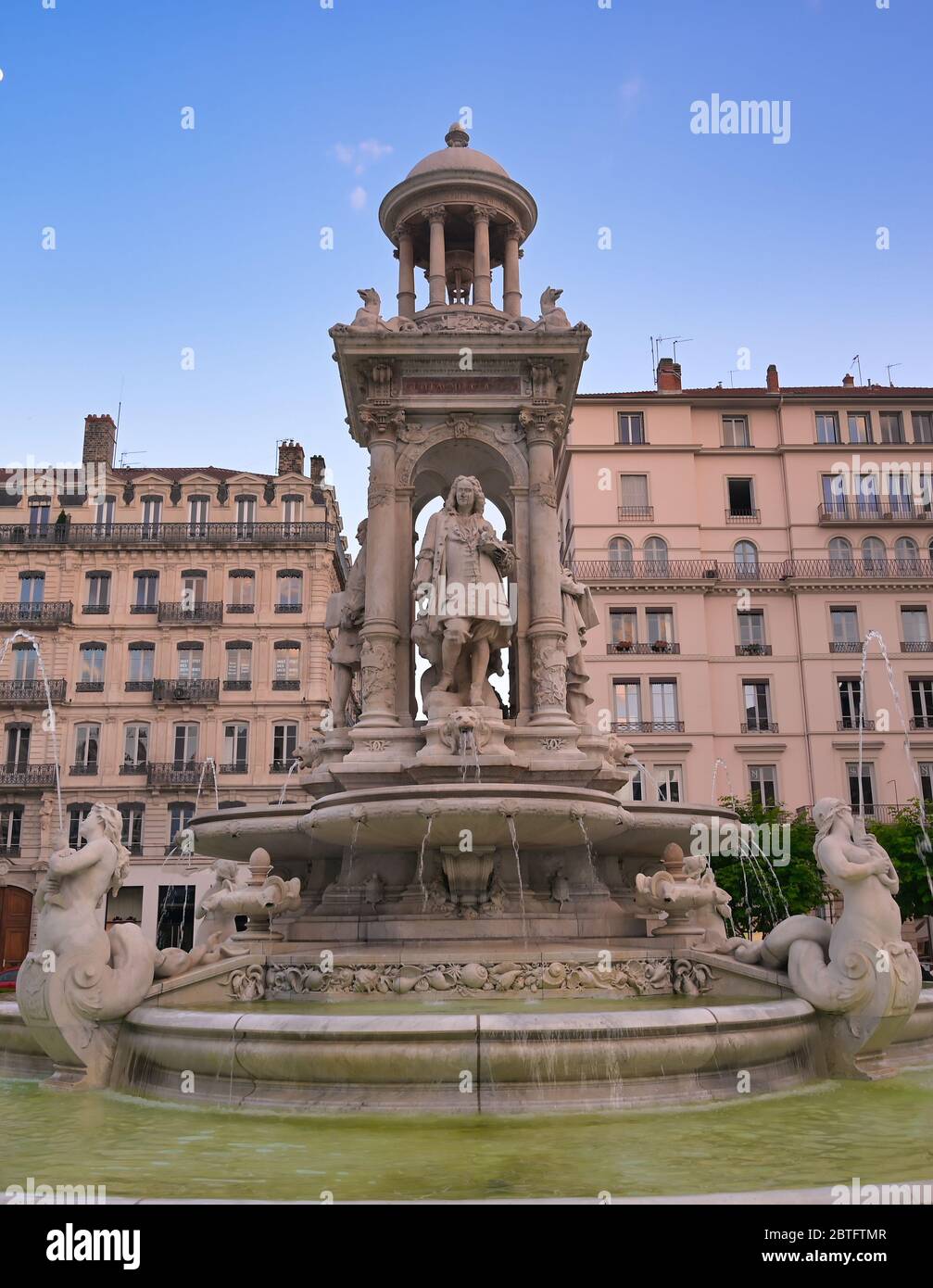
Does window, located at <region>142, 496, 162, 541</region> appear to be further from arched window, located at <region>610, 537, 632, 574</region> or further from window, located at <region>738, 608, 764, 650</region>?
window, located at <region>738, 608, 764, 650</region>

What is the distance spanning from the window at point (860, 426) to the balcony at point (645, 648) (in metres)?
13.5

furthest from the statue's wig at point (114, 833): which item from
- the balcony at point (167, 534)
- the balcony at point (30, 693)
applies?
the balcony at point (167, 534)

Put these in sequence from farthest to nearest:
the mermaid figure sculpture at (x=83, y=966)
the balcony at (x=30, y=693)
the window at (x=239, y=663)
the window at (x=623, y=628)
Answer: the window at (x=239, y=663) → the balcony at (x=30, y=693) → the window at (x=623, y=628) → the mermaid figure sculpture at (x=83, y=966)

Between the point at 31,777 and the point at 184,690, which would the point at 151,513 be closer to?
the point at 184,690

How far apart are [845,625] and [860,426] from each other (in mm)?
9578

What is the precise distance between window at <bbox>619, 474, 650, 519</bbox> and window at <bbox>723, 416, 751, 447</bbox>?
465cm

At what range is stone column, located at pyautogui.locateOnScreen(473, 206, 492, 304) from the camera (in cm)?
1603

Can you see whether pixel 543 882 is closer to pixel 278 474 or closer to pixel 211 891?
pixel 211 891

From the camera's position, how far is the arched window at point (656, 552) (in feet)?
156

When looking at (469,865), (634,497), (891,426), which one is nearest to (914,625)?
(891,426)

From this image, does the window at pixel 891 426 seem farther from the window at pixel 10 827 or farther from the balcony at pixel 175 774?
the window at pixel 10 827

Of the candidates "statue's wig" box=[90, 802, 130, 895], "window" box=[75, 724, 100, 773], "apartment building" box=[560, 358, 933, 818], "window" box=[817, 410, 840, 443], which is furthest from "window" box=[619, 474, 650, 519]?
"statue's wig" box=[90, 802, 130, 895]
